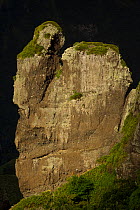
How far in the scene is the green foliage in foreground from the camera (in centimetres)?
1819

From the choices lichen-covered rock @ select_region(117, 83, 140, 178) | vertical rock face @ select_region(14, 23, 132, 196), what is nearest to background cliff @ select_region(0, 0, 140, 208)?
vertical rock face @ select_region(14, 23, 132, 196)

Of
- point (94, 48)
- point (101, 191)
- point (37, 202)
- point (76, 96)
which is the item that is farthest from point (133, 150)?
point (94, 48)

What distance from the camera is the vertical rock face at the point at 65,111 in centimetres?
2306

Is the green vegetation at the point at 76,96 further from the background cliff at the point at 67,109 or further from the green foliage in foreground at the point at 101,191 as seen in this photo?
A: the green foliage in foreground at the point at 101,191

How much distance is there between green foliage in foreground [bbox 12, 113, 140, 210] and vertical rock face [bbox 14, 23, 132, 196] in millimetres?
1082

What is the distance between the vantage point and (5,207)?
896 inches

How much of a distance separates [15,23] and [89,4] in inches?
370

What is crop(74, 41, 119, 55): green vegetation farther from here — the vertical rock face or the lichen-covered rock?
the lichen-covered rock

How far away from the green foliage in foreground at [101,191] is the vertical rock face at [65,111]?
1082mm

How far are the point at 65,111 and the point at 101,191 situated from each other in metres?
5.40

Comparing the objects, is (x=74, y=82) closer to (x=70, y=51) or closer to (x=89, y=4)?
(x=70, y=51)

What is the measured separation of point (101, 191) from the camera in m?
19.8

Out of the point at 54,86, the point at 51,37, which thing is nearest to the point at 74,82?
the point at 54,86

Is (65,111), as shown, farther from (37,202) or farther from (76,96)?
(37,202)
